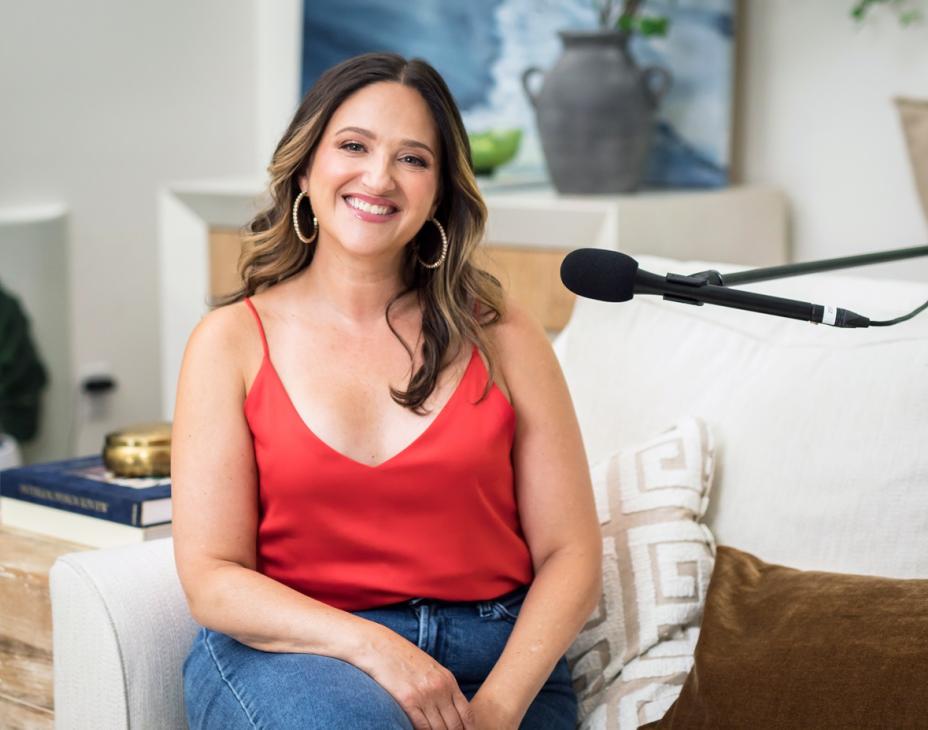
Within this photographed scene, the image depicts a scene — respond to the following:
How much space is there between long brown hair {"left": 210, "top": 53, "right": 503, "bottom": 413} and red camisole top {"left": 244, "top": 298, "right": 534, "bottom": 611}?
8cm

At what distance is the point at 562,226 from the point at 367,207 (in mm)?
1082

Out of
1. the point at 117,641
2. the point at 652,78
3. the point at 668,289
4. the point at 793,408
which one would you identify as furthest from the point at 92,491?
the point at 652,78

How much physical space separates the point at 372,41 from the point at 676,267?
66.1 inches

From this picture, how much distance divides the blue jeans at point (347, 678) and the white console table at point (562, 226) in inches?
45.4

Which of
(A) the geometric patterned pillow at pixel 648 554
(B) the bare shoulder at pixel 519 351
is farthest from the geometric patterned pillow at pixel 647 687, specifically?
(B) the bare shoulder at pixel 519 351

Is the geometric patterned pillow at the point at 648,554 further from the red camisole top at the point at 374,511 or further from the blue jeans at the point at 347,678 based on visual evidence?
the red camisole top at the point at 374,511

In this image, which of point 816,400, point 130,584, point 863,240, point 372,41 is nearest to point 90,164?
point 372,41

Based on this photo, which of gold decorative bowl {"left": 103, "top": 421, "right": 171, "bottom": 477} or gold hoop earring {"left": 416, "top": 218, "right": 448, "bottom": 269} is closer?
gold hoop earring {"left": 416, "top": 218, "right": 448, "bottom": 269}

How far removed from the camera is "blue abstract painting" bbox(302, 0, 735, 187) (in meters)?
2.82

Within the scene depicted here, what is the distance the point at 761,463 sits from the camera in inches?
62.9

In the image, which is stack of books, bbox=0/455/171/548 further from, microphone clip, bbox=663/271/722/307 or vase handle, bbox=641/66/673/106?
vase handle, bbox=641/66/673/106

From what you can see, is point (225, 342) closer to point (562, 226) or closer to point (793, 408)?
point (793, 408)

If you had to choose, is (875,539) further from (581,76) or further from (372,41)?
(372,41)

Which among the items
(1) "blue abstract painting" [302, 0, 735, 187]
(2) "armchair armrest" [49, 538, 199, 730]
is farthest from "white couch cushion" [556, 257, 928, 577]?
(1) "blue abstract painting" [302, 0, 735, 187]
